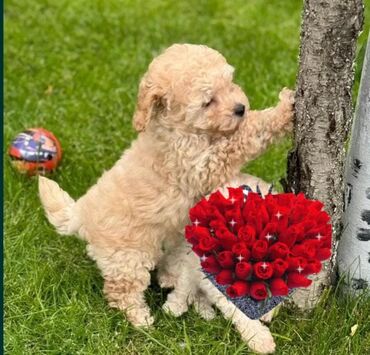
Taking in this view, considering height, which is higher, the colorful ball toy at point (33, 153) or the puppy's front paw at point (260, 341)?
the colorful ball toy at point (33, 153)

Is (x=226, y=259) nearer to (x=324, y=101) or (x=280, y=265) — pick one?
(x=280, y=265)

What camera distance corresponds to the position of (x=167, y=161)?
137 inches

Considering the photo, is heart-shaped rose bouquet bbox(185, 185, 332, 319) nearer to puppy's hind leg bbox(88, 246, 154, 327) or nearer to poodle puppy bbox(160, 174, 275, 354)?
poodle puppy bbox(160, 174, 275, 354)

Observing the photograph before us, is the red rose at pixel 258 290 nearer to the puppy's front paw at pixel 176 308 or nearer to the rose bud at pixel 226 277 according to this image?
the rose bud at pixel 226 277

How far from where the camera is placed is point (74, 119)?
218 inches

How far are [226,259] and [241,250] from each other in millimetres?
69

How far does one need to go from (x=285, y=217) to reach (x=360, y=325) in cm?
78

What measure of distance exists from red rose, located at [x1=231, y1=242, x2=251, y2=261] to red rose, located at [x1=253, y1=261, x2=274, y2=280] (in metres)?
0.05

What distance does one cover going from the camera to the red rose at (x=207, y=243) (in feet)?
9.77

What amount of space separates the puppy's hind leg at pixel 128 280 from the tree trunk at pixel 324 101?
70 cm

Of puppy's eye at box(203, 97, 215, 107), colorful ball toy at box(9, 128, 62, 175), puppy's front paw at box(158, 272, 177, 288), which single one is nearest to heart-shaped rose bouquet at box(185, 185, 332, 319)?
puppy's eye at box(203, 97, 215, 107)

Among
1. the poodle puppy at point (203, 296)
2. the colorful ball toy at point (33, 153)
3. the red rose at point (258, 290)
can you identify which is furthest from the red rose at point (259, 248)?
the colorful ball toy at point (33, 153)

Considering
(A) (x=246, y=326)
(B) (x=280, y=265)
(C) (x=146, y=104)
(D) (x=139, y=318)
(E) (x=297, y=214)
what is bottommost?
(D) (x=139, y=318)

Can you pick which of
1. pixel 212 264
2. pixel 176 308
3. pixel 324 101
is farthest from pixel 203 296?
pixel 324 101
